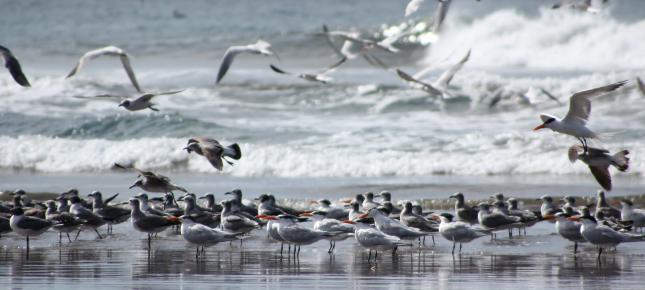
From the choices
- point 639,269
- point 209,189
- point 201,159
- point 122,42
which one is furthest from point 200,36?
point 639,269

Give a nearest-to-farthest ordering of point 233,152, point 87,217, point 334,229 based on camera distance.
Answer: point 233,152
point 334,229
point 87,217

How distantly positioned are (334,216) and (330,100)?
16861 mm

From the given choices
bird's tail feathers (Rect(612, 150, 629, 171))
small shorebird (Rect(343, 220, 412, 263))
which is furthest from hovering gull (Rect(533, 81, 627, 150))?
small shorebird (Rect(343, 220, 412, 263))

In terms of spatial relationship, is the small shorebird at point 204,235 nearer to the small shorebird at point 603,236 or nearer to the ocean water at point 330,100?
the small shorebird at point 603,236

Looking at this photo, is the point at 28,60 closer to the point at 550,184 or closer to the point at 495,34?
the point at 495,34

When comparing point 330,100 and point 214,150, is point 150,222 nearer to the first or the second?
point 214,150

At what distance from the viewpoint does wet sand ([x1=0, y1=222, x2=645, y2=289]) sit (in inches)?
465

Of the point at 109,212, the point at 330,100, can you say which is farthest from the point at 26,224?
the point at 330,100

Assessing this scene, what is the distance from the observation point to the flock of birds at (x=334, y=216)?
563 inches

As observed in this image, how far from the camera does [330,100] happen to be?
3403 centimetres

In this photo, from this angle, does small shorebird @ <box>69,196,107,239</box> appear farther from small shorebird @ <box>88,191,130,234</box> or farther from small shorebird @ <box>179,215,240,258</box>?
small shorebird @ <box>179,215,240,258</box>

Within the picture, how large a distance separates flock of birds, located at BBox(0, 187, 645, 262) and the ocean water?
3.56 meters

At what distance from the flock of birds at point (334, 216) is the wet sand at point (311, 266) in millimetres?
234

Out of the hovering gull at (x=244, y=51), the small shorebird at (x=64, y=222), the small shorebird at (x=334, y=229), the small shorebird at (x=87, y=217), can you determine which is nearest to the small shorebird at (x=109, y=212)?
the small shorebird at (x=87, y=217)
